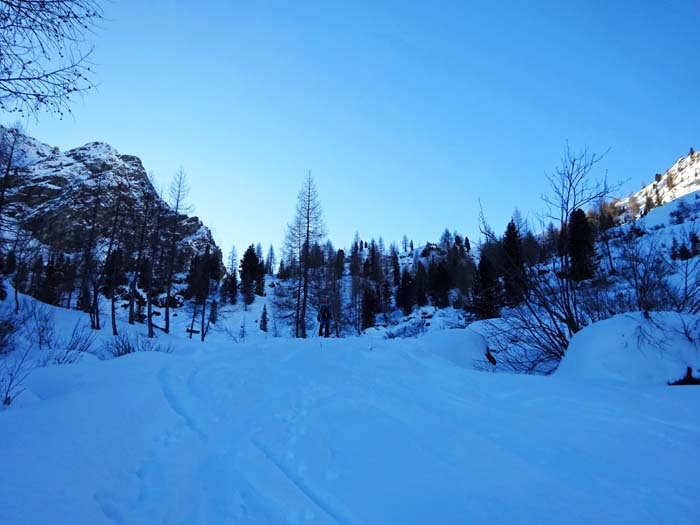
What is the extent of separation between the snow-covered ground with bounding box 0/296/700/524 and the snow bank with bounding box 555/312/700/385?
0.03 meters

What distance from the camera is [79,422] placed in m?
2.75

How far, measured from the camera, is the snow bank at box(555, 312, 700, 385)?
382 centimetres

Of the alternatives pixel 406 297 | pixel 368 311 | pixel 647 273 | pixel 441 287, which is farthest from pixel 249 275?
pixel 647 273

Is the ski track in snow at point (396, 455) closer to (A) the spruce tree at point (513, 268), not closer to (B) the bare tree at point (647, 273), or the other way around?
(B) the bare tree at point (647, 273)

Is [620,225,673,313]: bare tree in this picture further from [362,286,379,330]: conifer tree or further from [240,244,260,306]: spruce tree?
[240,244,260,306]: spruce tree

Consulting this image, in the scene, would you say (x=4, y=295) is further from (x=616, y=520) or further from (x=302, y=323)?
(x=616, y=520)

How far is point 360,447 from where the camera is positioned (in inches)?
105

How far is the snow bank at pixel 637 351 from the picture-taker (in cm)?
382

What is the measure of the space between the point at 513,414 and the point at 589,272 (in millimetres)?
5351

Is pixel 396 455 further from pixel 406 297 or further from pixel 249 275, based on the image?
pixel 249 275

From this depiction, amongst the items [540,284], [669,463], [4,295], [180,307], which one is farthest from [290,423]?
[180,307]

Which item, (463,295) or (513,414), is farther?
(463,295)

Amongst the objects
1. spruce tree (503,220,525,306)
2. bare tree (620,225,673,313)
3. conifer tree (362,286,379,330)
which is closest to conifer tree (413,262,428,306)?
conifer tree (362,286,379,330)

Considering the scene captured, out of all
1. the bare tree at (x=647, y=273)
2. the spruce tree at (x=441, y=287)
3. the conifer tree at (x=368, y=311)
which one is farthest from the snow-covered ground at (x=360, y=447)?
the spruce tree at (x=441, y=287)
